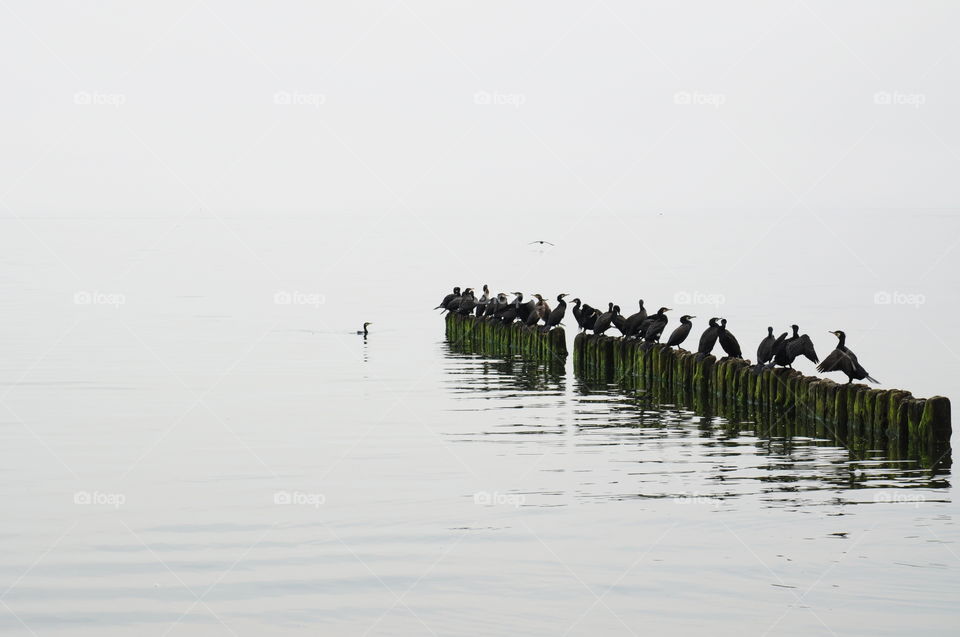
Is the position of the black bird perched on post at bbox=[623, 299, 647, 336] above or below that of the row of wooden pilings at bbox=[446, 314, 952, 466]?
above

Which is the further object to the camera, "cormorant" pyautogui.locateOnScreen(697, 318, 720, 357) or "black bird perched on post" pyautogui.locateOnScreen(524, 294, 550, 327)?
"black bird perched on post" pyautogui.locateOnScreen(524, 294, 550, 327)

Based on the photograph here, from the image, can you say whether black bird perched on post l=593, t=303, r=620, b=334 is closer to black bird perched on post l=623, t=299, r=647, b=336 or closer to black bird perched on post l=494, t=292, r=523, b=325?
black bird perched on post l=623, t=299, r=647, b=336

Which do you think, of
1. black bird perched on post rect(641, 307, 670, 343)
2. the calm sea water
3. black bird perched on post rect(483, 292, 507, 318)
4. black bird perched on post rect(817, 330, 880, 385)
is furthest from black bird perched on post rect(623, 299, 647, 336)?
black bird perched on post rect(483, 292, 507, 318)

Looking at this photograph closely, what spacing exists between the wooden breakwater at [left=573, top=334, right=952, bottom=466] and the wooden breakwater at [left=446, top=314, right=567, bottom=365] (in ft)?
8.67

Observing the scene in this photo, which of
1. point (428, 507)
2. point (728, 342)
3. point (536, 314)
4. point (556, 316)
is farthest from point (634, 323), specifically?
point (428, 507)

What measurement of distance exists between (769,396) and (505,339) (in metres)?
13.6

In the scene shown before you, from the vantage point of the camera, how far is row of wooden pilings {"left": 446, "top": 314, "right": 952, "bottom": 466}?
1841cm

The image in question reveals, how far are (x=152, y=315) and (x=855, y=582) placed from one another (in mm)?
40941

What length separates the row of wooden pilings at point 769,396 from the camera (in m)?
18.4

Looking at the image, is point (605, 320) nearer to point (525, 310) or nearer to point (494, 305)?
point (525, 310)

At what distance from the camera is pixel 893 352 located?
36250 millimetres

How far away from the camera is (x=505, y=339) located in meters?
35.0

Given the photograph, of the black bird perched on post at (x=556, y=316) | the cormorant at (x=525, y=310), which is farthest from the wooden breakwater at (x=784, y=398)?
the cormorant at (x=525, y=310)

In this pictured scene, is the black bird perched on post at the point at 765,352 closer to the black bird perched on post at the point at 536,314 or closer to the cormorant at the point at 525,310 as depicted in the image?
the black bird perched on post at the point at 536,314
